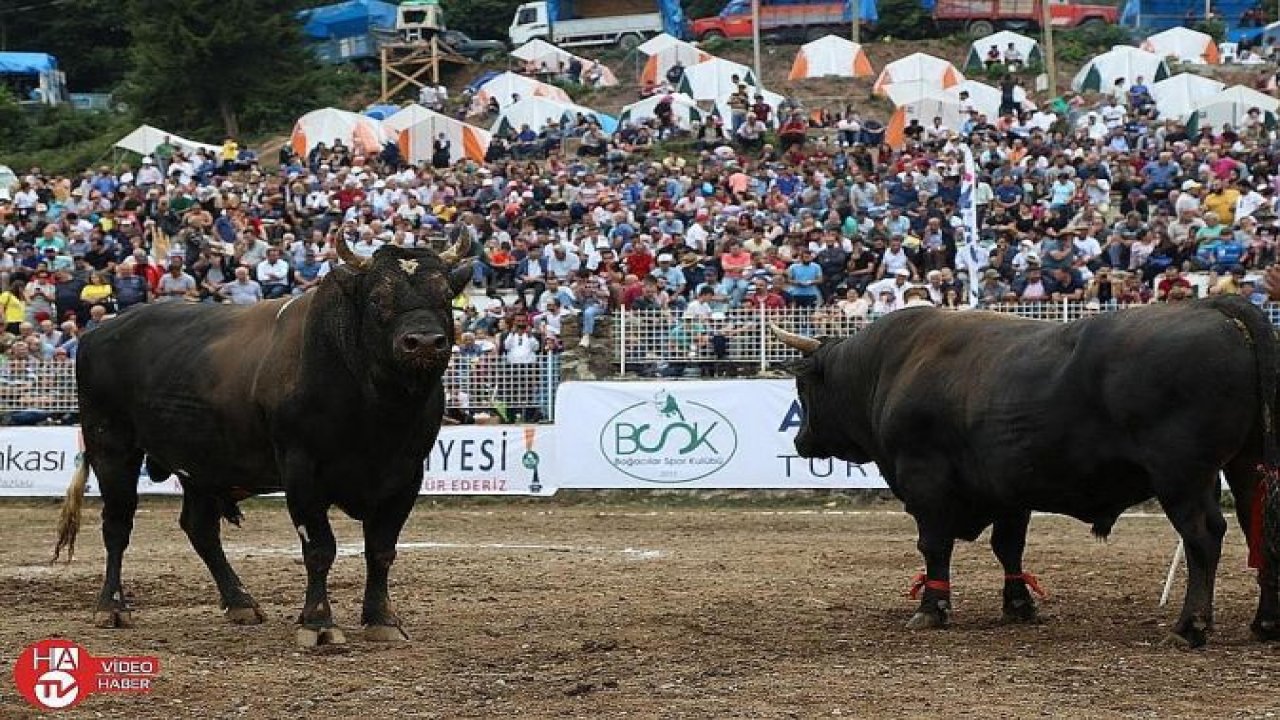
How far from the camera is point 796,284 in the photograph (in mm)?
24906

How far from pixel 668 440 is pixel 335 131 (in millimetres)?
22504

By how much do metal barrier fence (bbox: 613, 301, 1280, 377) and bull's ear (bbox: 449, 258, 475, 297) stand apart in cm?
1211

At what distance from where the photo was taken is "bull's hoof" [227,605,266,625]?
37.7ft

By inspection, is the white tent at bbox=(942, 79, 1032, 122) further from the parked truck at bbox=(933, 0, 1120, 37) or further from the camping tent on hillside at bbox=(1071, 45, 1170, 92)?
the parked truck at bbox=(933, 0, 1120, 37)

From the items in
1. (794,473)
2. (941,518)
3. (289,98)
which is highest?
(289,98)

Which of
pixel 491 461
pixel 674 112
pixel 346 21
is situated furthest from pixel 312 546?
pixel 346 21

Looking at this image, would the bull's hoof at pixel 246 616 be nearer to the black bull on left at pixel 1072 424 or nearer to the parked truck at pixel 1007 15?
the black bull on left at pixel 1072 424

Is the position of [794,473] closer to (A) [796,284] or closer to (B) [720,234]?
(A) [796,284]

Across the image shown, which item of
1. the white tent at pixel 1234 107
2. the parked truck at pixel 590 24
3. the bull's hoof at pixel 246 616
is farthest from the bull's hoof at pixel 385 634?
the parked truck at pixel 590 24

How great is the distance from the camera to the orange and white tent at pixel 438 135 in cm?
4075

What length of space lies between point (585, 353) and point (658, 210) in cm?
713

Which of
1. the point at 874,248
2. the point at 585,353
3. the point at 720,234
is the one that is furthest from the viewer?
the point at 720,234

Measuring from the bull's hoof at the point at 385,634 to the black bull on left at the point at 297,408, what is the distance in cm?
1

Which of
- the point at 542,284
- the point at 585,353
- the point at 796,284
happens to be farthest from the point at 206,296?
the point at 796,284
